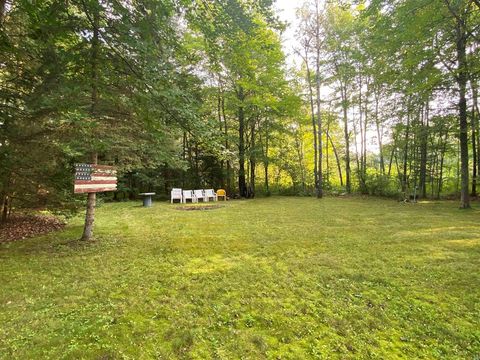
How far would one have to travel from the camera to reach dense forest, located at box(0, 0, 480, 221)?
283 cm

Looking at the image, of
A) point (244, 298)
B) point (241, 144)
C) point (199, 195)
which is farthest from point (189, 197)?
point (244, 298)

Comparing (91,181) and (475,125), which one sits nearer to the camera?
(91,181)

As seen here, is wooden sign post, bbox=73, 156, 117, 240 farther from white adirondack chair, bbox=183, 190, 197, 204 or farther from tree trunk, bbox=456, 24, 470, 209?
tree trunk, bbox=456, 24, 470, 209

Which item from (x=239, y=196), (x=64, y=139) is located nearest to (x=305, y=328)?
(x=64, y=139)

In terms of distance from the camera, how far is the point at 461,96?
Answer: 852 centimetres

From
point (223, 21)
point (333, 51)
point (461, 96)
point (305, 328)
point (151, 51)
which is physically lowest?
point (305, 328)

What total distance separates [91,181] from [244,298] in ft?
11.1

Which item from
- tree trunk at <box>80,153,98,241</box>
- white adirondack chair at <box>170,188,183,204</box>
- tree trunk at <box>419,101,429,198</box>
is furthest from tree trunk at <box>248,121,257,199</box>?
tree trunk at <box>80,153,98,241</box>

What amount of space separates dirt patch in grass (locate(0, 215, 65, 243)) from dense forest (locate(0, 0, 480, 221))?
407 mm

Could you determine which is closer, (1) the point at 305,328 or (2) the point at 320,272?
(1) the point at 305,328

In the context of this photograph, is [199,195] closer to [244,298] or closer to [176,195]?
[176,195]

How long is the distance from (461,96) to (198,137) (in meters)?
10.1

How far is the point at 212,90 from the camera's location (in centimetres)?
1336

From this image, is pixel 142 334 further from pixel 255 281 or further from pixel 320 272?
pixel 320 272
